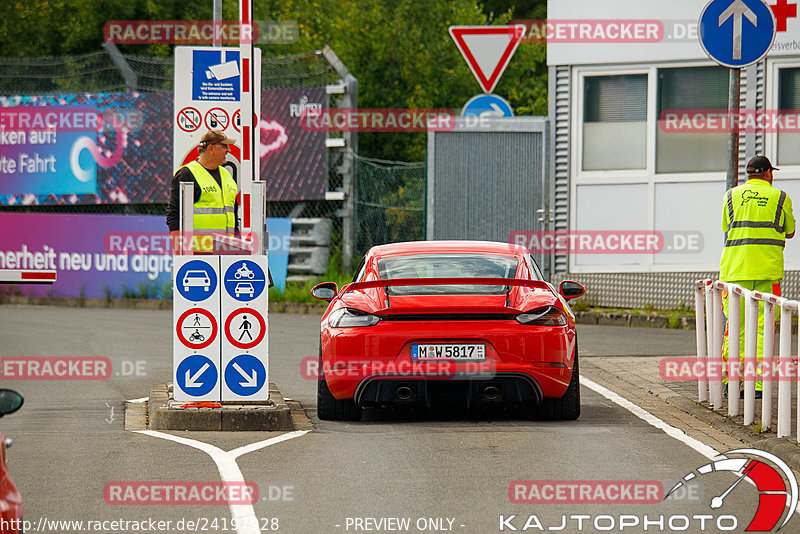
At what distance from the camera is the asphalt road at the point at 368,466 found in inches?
263

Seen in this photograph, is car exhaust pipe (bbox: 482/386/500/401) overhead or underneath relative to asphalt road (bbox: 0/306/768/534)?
overhead

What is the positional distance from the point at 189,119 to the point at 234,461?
11.2 feet

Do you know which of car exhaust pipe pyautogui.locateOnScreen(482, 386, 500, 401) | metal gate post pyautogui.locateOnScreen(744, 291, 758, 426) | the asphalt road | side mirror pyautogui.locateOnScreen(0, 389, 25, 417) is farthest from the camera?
car exhaust pipe pyautogui.locateOnScreen(482, 386, 500, 401)

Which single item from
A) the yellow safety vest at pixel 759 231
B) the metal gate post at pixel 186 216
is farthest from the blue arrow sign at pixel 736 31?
the metal gate post at pixel 186 216

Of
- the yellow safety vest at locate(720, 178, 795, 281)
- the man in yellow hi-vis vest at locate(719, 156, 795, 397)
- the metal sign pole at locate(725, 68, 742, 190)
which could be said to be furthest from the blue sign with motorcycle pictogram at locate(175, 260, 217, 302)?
the metal sign pole at locate(725, 68, 742, 190)

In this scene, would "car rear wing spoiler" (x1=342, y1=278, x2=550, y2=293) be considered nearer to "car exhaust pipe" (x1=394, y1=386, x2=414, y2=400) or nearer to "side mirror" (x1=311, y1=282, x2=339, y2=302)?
"side mirror" (x1=311, y1=282, x2=339, y2=302)

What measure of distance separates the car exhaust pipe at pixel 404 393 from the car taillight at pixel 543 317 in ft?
2.87

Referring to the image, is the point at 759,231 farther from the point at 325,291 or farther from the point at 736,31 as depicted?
the point at 325,291

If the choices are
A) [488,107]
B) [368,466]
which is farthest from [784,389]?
[488,107]

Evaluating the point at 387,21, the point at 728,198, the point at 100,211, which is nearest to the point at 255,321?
the point at 728,198

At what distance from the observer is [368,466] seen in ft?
26.4

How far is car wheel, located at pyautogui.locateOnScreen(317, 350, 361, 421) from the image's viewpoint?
9.95 meters

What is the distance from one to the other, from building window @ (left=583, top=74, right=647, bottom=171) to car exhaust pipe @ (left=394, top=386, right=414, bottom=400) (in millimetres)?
10631

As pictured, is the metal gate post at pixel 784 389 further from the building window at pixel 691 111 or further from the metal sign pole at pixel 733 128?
the building window at pixel 691 111
